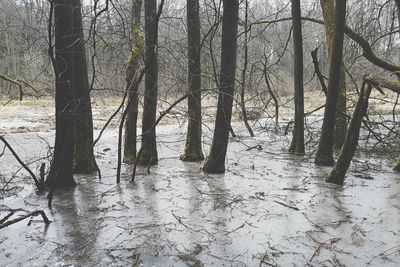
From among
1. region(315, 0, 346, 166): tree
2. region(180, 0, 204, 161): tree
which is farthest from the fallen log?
region(180, 0, 204, 161): tree

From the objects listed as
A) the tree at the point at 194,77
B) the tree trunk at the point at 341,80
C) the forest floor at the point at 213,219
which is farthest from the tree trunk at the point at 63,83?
the tree trunk at the point at 341,80

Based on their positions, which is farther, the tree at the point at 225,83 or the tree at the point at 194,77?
the tree at the point at 194,77

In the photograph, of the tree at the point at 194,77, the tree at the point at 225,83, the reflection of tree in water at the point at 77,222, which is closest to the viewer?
the reflection of tree in water at the point at 77,222

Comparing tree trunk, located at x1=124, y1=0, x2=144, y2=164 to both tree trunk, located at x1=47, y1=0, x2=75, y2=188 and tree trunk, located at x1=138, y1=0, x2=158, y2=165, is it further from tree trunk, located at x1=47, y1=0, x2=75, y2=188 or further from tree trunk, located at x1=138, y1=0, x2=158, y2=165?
tree trunk, located at x1=47, y1=0, x2=75, y2=188

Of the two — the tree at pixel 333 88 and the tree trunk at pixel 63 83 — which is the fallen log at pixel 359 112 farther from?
the tree trunk at pixel 63 83

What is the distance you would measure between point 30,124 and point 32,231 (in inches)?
549

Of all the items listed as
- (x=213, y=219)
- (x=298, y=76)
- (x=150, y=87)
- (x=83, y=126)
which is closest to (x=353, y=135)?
(x=213, y=219)

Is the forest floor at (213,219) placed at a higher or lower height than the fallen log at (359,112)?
lower

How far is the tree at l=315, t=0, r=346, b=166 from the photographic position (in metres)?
7.12

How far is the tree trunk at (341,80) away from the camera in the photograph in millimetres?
9211

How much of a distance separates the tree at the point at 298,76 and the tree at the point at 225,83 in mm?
2803

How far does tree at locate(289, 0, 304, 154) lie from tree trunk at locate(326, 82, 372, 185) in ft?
10.2

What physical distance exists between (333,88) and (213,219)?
404cm

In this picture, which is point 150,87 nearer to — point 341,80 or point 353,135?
point 353,135
